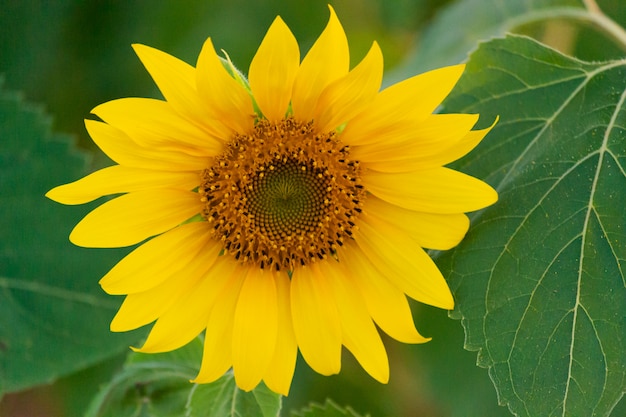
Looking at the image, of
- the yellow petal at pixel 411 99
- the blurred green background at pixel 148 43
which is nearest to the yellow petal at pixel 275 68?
the yellow petal at pixel 411 99

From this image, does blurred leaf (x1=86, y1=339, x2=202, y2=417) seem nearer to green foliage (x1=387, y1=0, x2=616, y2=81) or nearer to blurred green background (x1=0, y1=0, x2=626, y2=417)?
blurred green background (x1=0, y1=0, x2=626, y2=417)

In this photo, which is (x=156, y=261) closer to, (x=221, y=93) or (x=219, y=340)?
(x=219, y=340)

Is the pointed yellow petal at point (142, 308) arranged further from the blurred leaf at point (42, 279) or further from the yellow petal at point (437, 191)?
the blurred leaf at point (42, 279)

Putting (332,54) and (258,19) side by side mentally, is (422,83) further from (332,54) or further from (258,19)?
(258,19)

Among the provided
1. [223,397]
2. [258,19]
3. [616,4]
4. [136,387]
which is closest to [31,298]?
[136,387]

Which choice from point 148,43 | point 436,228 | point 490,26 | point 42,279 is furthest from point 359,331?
point 148,43

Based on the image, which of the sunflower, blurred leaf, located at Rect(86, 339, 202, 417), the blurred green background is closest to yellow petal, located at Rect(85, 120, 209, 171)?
the sunflower
